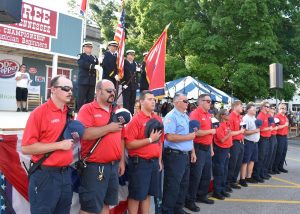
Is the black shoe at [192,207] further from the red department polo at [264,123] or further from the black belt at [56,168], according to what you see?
the red department polo at [264,123]

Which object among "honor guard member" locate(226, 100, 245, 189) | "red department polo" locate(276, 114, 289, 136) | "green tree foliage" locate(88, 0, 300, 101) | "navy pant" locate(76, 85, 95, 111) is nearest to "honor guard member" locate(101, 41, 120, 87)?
"navy pant" locate(76, 85, 95, 111)

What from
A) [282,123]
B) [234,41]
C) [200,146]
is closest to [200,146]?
[200,146]

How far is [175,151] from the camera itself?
5.81 m

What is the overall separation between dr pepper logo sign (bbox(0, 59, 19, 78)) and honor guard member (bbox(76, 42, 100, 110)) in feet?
28.3

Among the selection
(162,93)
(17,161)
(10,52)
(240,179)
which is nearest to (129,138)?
(17,161)

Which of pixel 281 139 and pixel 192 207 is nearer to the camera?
pixel 192 207

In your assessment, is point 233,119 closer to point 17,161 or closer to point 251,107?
point 251,107

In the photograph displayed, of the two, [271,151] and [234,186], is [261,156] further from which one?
[234,186]

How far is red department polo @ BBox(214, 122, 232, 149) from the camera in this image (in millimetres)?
7461

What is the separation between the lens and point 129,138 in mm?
5020

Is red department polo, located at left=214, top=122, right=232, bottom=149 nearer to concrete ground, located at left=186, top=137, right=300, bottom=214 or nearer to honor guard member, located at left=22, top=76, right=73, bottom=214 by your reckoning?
concrete ground, located at left=186, top=137, right=300, bottom=214

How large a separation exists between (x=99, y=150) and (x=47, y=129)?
82 cm

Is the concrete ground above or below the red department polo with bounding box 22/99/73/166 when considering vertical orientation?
below

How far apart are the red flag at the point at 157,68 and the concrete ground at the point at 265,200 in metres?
2.37
